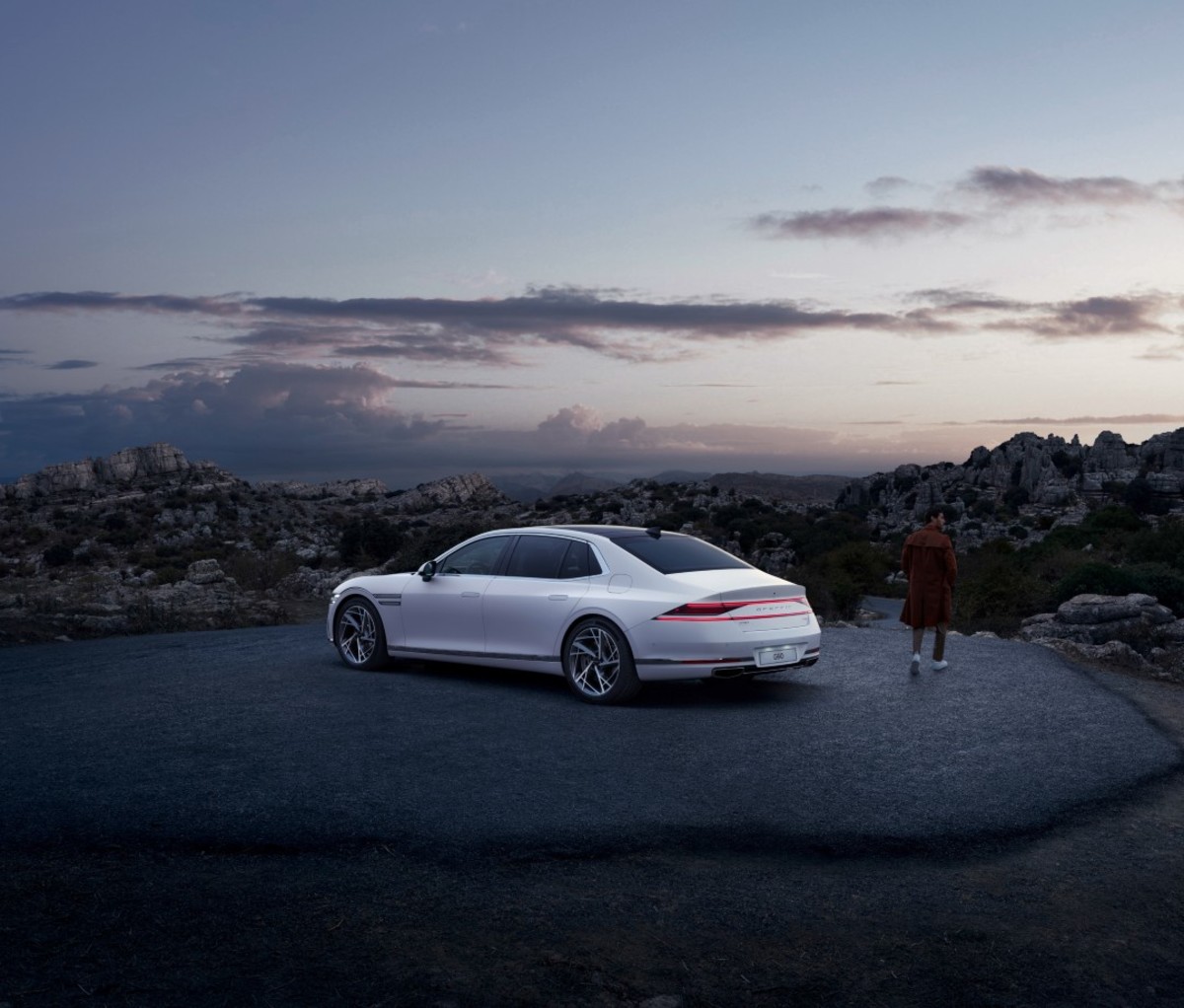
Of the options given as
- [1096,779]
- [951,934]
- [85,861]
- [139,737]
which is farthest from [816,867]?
Answer: [139,737]

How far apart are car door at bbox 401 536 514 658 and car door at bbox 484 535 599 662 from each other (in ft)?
0.52

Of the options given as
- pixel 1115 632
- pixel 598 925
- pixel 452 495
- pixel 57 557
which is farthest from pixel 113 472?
pixel 598 925

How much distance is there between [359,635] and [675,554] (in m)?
3.81

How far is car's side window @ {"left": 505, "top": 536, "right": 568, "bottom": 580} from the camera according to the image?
1153 centimetres

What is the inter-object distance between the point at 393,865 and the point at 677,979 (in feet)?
6.29

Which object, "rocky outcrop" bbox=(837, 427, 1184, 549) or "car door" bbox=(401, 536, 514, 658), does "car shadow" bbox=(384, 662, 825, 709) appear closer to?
"car door" bbox=(401, 536, 514, 658)

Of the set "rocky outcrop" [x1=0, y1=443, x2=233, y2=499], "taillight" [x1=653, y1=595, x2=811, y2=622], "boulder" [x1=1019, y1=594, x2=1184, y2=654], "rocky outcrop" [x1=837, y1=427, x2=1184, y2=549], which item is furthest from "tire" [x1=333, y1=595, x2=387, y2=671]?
"rocky outcrop" [x1=0, y1=443, x2=233, y2=499]

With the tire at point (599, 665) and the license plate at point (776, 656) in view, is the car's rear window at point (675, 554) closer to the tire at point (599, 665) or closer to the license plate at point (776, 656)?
the tire at point (599, 665)

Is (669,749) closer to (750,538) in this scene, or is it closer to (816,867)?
(816,867)

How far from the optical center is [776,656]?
1075 cm

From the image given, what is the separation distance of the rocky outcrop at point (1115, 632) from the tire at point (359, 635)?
361 inches

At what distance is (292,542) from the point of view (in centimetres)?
4741

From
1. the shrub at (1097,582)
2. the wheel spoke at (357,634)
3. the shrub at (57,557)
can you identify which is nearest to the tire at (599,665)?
the wheel spoke at (357,634)

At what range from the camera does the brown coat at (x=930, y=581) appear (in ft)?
43.1
